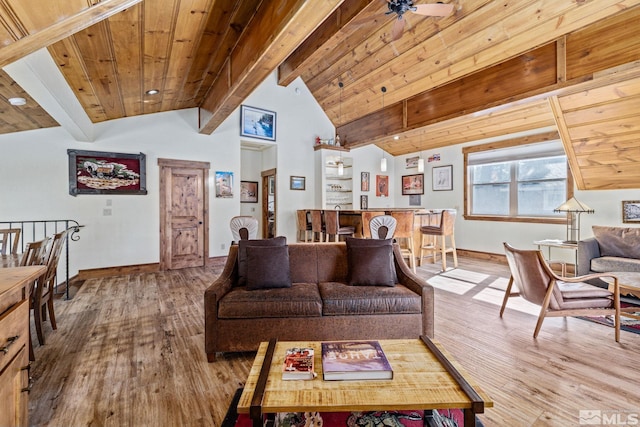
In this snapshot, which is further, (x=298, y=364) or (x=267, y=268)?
(x=267, y=268)

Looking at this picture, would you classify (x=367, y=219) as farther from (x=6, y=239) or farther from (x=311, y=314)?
(x=6, y=239)

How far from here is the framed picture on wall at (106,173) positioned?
15.8ft

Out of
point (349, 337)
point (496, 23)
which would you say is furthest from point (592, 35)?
point (349, 337)

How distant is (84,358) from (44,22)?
2350mm

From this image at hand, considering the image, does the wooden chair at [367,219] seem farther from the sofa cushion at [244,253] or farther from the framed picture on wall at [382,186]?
the framed picture on wall at [382,186]

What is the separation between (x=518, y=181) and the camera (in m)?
5.96

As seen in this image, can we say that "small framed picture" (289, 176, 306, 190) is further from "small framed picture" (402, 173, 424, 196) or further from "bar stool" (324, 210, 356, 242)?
"small framed picture" (402, 173, 424, 196)

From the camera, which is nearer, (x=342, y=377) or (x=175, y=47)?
(x=342, y=377)

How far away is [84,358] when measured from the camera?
7.81ft

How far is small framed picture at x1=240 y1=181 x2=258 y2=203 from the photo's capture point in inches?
318

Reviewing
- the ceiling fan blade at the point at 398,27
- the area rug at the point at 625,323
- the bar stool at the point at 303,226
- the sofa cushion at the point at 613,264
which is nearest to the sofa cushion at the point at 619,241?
the sofa cushion at the point at 613,264

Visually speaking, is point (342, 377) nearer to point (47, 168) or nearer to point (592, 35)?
point (592, 35)

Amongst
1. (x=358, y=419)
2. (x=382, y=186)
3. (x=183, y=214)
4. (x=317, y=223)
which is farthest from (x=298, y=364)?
(x=382, y=186)

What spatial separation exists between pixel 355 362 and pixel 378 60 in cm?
537
